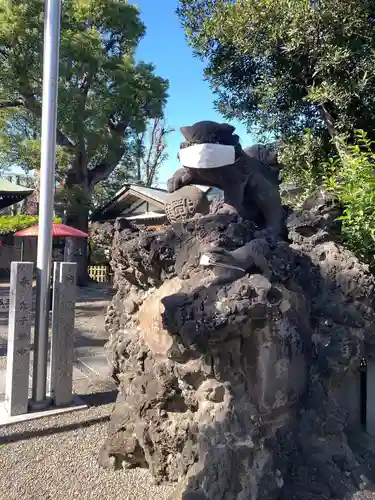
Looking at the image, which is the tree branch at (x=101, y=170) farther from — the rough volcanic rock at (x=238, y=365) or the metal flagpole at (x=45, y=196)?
the rough volcanic rock at (x=238, y=365)

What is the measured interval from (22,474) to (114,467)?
0.59 meters

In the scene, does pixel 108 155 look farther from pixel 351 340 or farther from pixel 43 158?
pixel 351 340

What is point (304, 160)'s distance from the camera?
5.72m

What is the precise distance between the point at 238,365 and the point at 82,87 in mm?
11949

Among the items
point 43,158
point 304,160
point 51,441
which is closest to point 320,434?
point 51,441

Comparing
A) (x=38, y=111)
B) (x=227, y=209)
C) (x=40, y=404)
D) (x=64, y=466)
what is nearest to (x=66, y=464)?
(x=64, y=466)

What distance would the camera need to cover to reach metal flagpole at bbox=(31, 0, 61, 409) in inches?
144

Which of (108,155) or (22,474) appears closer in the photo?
(22,474)

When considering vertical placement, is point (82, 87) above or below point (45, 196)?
above

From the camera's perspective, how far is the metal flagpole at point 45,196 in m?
3.65

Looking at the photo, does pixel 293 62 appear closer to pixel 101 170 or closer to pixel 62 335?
pixel 62 335

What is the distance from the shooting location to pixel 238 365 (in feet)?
6.37

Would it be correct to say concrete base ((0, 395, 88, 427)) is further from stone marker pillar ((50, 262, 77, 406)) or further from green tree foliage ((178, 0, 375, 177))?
green tree foliage ((178, 0, 375, 177))

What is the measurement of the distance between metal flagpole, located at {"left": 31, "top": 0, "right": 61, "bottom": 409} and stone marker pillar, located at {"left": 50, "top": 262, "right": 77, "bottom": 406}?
8 centimetres
